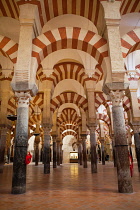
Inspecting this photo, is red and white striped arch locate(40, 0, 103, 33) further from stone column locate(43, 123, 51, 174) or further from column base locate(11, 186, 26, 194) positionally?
column base locate(11, 186, 26, 194)

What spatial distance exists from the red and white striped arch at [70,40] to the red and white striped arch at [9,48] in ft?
2.33

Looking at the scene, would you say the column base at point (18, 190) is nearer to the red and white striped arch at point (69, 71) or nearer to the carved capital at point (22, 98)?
the carved capital at point (22, 98)

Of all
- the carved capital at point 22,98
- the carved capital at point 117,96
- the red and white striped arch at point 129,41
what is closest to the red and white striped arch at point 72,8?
the red and white striped arch at point 129,41

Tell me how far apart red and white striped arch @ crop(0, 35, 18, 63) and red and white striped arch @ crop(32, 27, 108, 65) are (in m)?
0.71

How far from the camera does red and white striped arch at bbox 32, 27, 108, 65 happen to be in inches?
178

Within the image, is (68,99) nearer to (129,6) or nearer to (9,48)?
(9,48)

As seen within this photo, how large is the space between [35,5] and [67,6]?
125cm

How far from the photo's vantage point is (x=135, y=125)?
25.2 feet

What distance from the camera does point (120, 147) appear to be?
12.2 feet

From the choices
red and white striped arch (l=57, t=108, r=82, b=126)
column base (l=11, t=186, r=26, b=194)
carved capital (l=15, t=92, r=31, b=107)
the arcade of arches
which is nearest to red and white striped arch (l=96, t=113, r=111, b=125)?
red and white striped arch (l=57, t=108, r=82, b=126)

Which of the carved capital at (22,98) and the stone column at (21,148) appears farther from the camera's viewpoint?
the carved capital at (22,98)

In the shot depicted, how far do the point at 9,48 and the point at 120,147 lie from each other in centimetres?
392

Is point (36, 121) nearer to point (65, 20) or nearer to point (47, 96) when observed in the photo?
point (47, 96)

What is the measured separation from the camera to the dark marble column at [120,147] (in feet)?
11.3
